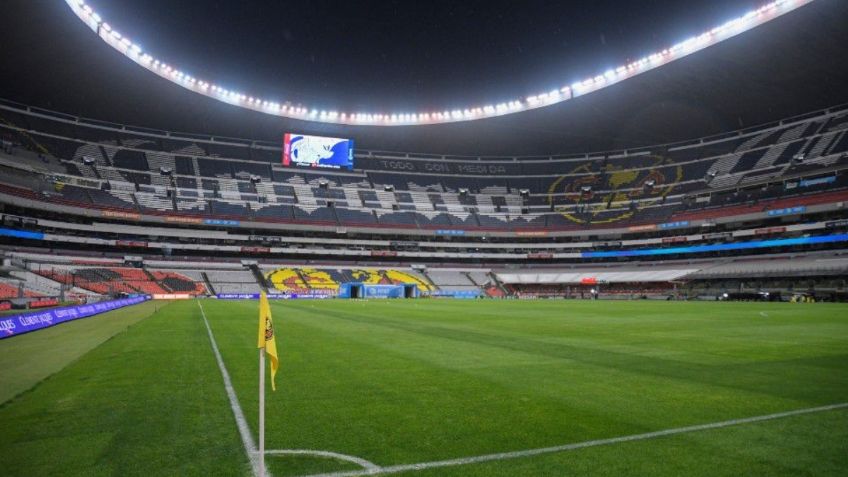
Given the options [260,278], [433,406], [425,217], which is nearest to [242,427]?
[433,406]

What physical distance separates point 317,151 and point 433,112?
1884cm

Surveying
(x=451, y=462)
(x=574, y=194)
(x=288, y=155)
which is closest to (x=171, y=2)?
(x=288, y=155)

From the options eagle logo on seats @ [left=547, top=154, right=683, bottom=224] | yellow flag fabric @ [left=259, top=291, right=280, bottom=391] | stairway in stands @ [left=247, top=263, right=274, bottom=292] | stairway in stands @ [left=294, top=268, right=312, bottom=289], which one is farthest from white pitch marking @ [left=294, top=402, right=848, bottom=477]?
eagle logo on seats @ [left=547, top=154, right=683, bottom=224]

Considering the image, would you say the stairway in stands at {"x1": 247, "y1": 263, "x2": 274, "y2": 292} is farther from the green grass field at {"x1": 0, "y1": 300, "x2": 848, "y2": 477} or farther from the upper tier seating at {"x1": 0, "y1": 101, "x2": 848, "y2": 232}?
the green grass field at {"x1": 0, "y1": 300, "x2": 848, "y2": 477}

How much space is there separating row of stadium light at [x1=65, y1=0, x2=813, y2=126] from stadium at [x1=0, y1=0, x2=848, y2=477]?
1.15 ft

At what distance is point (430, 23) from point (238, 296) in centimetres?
3708

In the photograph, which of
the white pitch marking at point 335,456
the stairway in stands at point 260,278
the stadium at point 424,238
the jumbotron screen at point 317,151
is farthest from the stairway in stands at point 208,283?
the white pitch marking at point 335,456

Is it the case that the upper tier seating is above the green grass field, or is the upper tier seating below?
above

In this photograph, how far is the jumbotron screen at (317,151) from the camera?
2731 inches

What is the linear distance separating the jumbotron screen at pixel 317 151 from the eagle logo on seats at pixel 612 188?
34220mm

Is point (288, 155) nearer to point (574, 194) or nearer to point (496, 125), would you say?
point (496, 125)

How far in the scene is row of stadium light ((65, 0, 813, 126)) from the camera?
3666cm

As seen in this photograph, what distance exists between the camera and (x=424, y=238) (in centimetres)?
7738

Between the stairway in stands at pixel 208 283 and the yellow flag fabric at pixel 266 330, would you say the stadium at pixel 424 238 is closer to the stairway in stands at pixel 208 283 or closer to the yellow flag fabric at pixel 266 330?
the yellow flag fabric at pixel 266 330
